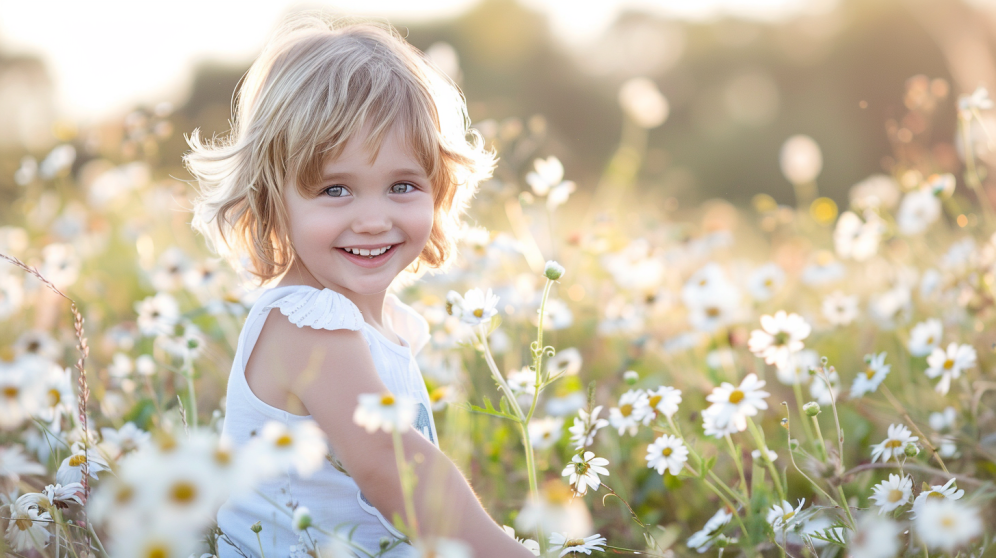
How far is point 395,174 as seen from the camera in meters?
1.43

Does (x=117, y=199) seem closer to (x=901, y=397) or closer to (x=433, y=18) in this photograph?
(x=901, y=397)

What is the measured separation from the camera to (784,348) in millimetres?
1486

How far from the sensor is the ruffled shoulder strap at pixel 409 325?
176 cm

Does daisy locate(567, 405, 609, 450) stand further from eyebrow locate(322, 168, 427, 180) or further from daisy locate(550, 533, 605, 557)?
eyebrow locate(322, 168, 427, 180)

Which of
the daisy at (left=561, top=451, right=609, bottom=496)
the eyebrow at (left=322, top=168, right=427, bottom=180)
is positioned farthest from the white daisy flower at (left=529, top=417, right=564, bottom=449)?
the eyebrow at (left=322, top=168, right=427, bottom=180)

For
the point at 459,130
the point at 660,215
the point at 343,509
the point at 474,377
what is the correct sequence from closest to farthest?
the point at 343,509
the point at 459,130
the point at 474,377
the point at 660,215

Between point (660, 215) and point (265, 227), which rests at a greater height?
point (265, 227)

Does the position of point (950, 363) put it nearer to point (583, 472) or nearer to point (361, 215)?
point (583, 472)

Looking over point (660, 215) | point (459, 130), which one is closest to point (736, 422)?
point (459, 130)

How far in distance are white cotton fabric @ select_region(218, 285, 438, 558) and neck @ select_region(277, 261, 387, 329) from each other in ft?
0.30

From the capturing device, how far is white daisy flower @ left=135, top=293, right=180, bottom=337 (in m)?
2.12

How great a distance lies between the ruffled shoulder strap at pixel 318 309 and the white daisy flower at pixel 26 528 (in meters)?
0.49

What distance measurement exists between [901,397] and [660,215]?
1.46 m

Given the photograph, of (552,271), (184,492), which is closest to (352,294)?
(552,271)
